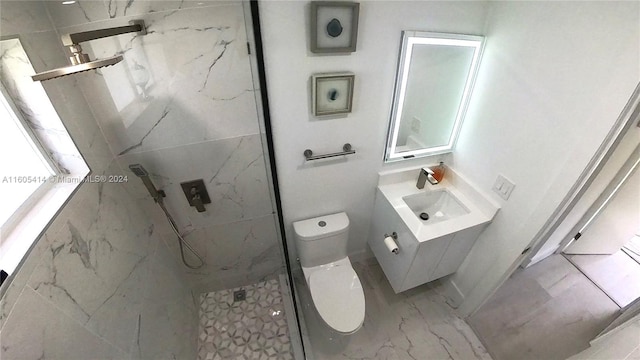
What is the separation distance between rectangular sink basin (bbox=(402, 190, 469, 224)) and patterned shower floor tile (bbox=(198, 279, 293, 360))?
1234mm

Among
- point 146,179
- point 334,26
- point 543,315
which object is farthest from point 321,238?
point 543,315

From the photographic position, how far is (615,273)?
2.08 m

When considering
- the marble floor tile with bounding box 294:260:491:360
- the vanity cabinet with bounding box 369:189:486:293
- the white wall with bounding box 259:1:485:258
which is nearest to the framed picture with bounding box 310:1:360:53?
the white wall with bounding box 259:1:485:258

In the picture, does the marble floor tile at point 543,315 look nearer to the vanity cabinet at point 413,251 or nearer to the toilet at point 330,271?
the vanity cabinet at point 413,251

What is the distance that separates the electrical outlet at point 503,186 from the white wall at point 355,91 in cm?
62

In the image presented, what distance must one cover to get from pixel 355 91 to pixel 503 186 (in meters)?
0.96

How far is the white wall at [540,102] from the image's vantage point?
2.82 ft

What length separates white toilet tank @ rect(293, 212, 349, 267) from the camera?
157cm

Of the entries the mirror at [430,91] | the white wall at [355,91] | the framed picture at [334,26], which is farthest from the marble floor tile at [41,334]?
the mirror at [430,91]

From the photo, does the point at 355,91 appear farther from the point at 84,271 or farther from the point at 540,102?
the point at 84,271

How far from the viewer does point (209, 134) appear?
1217 mm

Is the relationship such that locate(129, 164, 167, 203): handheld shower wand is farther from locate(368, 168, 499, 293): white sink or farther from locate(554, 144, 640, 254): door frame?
locate(554, 144, 640, 254): door frame

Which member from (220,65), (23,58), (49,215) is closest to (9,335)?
(49,215)

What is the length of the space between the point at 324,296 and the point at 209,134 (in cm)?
117
